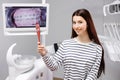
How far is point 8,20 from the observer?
1.52m

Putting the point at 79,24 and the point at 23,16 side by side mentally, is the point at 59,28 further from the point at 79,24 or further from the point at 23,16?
the point at 79,24

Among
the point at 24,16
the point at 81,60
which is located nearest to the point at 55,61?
the point at 81,60

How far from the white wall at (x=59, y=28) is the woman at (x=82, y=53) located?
522mm

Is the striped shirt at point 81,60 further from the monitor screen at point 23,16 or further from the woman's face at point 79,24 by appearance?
the monitor screen at point 23,16

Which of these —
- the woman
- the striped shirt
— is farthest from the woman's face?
the striped shirt

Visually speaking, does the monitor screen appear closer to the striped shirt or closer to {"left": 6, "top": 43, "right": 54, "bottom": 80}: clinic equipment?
{"left": 6, "top": 43, "right": 54, "bottom": 80}: clinic equipment

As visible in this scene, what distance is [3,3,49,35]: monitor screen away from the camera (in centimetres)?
151

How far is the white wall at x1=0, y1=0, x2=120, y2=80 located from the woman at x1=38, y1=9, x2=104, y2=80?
522 millimetres

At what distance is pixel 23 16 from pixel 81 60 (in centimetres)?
53

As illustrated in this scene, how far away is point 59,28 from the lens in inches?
85.9

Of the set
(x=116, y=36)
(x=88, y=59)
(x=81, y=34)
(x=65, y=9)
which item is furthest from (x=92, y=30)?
(x=65, y=9)

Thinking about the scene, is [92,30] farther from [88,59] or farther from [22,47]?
[22,47]

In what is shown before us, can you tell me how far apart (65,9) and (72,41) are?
750mm

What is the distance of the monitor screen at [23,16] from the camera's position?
1.51 metres
